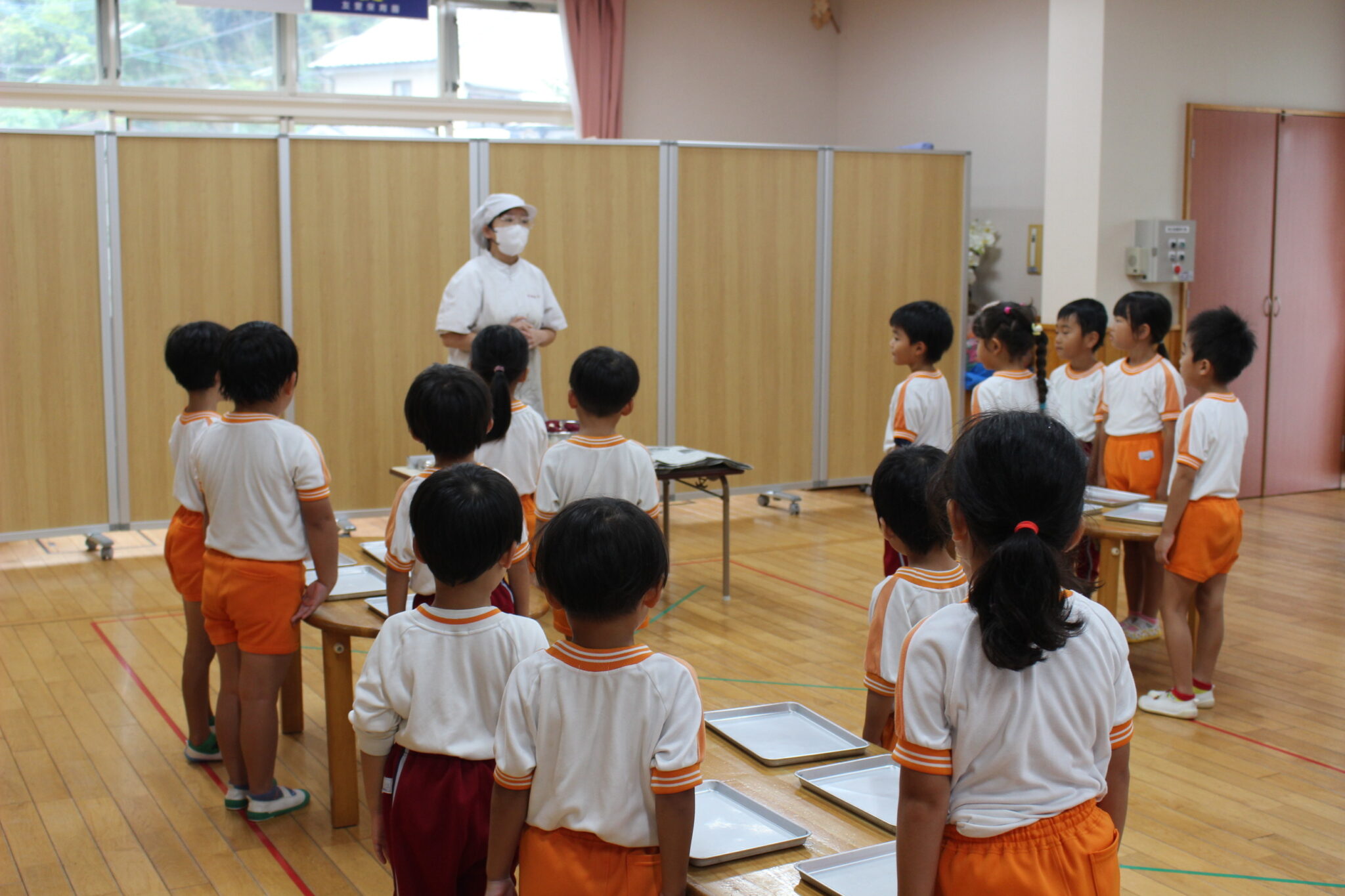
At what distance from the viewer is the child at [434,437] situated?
8.08 feet

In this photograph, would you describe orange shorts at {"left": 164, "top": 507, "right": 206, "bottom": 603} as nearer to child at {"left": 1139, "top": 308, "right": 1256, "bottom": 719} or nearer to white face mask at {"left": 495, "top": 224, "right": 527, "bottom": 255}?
white face mask at {"left": 495, "top": 224, "right": 527, "bottom": 255}

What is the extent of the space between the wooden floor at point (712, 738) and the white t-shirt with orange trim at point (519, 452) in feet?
2.95

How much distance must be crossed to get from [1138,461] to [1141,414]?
170mm

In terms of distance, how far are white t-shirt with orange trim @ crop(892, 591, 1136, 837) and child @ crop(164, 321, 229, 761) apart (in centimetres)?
216

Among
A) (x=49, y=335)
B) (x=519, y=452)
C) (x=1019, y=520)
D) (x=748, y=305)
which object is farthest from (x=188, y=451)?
(x=748, y=305)

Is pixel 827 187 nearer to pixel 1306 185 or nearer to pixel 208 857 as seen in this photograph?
pixel 1306 185

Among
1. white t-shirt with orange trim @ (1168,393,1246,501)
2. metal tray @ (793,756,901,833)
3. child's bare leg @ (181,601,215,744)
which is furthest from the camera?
white t-shirt with orange trim @ (1168,393,1246,501)

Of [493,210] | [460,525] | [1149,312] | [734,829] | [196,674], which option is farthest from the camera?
[493,210]

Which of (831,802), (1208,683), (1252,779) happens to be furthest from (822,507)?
(831,802)

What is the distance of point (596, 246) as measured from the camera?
6.29m

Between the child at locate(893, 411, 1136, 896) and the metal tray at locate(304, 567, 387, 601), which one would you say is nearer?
the child at locate(893, 411, 1136, 896)

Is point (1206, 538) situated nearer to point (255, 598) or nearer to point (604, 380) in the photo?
point (604, 380)

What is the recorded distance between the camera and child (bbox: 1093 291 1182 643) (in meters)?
4.10

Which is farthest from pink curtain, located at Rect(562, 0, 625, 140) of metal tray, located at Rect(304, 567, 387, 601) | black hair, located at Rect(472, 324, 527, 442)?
metal tray, located at Rect(304, 567, 387, 601)
